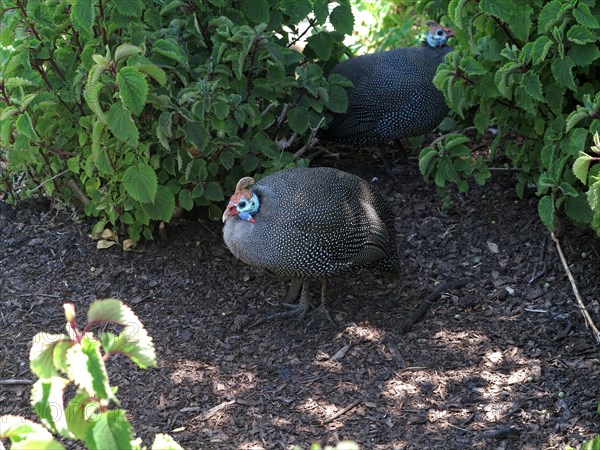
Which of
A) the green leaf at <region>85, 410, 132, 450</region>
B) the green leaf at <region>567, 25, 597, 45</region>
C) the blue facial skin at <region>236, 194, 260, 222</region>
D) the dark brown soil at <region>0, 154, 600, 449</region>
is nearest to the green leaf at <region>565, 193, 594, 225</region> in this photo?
the dark brown soil at <region>0, 154, 600, 449</region>

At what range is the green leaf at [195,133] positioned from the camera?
12.6 ft

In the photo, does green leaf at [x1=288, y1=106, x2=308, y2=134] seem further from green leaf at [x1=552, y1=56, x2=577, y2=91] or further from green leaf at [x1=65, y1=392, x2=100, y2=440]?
green leaf at [x1=65, y1=392, x2=100, y2=440]

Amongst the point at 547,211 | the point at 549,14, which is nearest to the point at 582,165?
the point at 547,211

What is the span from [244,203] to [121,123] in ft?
2.08

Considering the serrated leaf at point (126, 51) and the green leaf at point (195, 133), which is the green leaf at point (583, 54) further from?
the serrated leaf at point (126, 51)

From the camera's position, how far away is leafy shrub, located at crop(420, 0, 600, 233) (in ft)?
11.6

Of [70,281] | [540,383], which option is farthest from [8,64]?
[540,383]

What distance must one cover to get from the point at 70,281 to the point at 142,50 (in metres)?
1.32

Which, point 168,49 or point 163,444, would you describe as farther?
point 168,49

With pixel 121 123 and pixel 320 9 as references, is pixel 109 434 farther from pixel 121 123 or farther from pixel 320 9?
pixel 320 9

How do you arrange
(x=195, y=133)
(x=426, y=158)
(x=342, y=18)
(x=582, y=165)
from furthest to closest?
(x=342, y=18) < (x=426, y=158) < (x=195, y=133) < (x=582, y=165)

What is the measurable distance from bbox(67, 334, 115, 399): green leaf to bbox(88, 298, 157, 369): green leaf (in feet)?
0.13

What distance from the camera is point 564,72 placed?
11.9ft

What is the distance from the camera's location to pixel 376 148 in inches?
210
